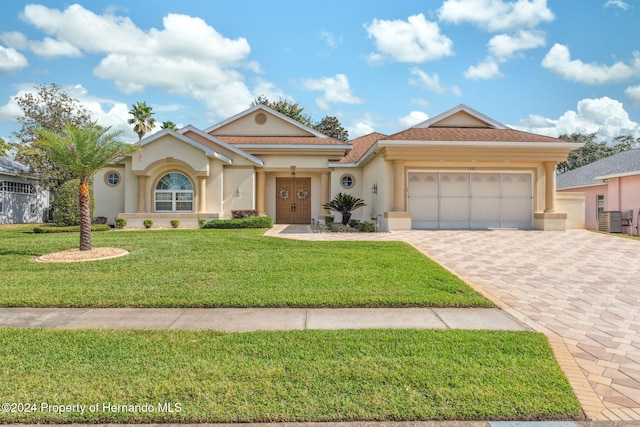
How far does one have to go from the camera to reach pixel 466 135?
57.1 feet

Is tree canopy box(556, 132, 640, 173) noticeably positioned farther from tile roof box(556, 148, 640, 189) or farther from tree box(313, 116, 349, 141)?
tree box(313, 116, 349, 141)

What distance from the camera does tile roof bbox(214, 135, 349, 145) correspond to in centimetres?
2212

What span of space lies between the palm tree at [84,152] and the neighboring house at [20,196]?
21.7 m

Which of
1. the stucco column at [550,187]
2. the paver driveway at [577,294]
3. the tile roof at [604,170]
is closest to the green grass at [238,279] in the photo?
the paver driveway at [577,294]

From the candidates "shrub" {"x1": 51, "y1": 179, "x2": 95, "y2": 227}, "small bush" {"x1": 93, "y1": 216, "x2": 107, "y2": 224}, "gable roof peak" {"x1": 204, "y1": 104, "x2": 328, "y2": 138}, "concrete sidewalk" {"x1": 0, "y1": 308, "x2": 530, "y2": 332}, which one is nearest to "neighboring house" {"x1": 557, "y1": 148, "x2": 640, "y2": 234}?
"gable roof peak" {"x1": 204, "y1": 104, "x2": 328, "y2": 138}

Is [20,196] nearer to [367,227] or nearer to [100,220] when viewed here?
[100,220]

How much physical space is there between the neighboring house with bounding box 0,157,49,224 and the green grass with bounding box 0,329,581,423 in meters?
30.0

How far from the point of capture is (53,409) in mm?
2916

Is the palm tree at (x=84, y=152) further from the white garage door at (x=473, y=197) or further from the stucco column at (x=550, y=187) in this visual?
the stucco column at (x=550, y=187)

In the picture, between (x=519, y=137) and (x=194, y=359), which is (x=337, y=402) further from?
(x=519, y=137)

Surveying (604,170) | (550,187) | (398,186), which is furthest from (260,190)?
(604,170)

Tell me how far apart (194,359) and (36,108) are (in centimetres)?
3661

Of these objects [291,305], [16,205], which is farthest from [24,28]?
[291,305]

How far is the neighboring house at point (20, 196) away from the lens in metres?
27.2
